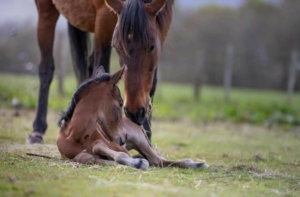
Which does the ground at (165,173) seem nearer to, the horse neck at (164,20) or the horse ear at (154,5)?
the horse neck at (164,20)

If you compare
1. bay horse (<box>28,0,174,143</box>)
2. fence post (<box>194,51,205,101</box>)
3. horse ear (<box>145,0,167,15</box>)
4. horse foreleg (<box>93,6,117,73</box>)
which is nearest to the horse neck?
bay horse (<box>28,0,174,143</box>)

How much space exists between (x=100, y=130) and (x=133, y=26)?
107 cm

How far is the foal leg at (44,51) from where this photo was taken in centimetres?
791

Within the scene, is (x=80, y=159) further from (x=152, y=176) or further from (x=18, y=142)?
(x=18, y=142)

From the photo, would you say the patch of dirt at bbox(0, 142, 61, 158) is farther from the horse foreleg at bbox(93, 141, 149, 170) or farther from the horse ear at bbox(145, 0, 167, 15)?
the horse ear at bbox(145, 0, 167, 15)

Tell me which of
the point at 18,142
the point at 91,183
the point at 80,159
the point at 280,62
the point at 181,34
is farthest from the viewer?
the point at 181,34

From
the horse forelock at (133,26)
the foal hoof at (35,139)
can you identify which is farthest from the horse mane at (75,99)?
the foal hoof at (35,139)

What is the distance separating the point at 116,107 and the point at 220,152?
252 cm

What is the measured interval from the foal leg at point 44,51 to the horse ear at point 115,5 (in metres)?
2.03

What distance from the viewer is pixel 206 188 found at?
439 cm

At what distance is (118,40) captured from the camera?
5816mm

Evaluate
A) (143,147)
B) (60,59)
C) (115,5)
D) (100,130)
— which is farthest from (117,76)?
(60,59)

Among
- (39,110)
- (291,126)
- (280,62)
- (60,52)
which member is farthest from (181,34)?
(39,110)

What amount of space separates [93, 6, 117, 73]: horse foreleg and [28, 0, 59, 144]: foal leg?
4.66 feet
